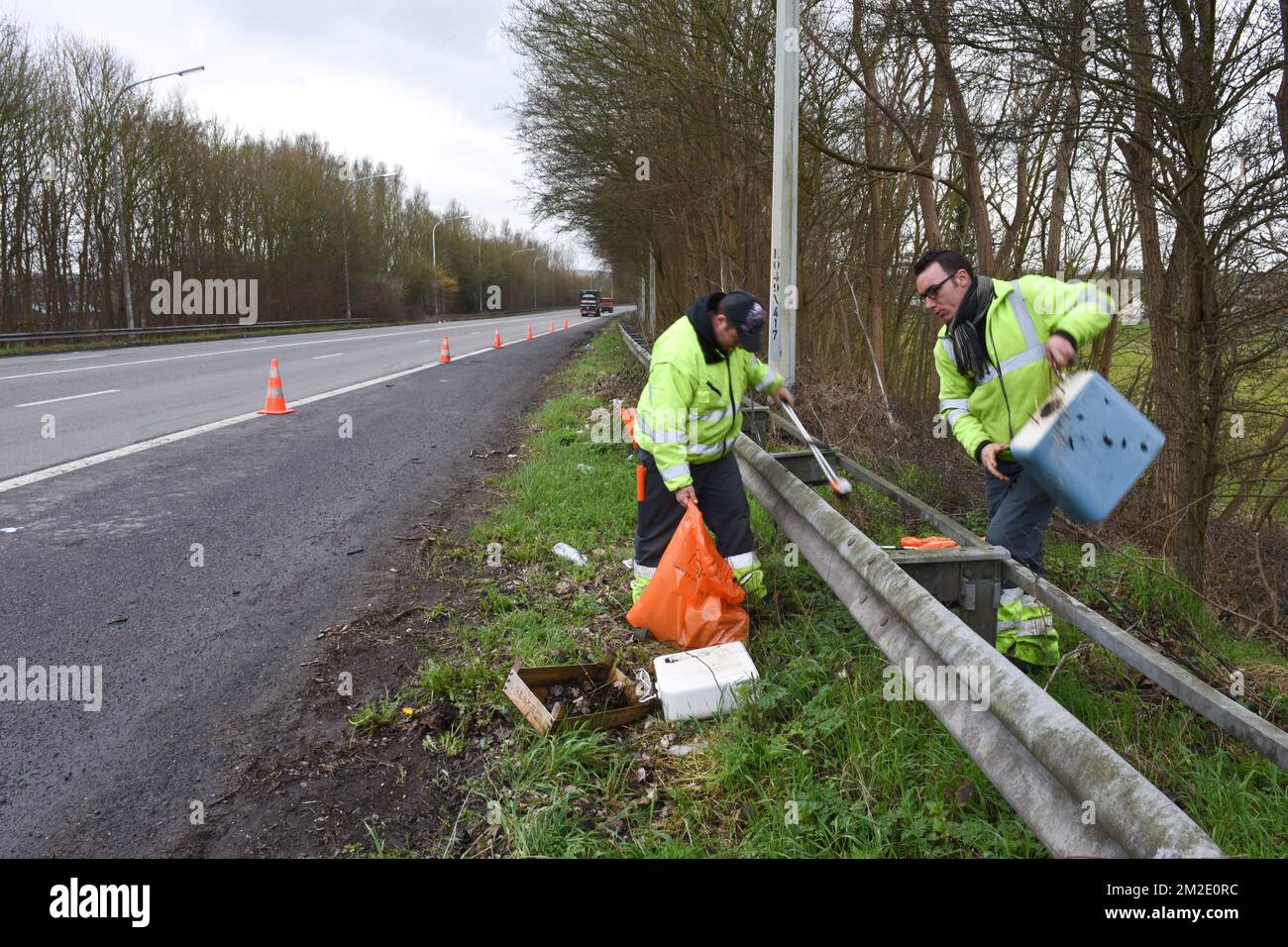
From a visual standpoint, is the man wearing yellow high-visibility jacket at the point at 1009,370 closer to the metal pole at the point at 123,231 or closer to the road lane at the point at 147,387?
→ the road lane at the point at 147,387

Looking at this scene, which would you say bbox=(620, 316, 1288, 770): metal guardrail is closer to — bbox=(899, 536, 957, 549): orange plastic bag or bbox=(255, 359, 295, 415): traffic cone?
bbox=(899, 536, 957, 549): orange plastic bag

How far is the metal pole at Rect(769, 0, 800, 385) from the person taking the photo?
7211mm

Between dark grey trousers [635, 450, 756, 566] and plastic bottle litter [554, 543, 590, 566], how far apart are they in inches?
26.1

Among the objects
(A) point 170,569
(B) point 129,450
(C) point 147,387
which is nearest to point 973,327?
(A) point 170,569

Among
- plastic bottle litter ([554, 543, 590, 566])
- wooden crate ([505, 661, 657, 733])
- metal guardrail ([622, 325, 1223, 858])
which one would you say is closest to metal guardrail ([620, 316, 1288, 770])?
metal guardrail ([622, 325, 1223, 858])

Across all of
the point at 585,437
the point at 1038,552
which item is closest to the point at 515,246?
the point at 585,437

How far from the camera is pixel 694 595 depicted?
4180 millimetres

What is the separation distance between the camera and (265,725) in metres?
3.42

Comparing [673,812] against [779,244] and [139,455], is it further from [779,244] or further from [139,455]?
[139,455]

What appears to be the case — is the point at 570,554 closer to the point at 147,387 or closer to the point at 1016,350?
the point at 1016,350

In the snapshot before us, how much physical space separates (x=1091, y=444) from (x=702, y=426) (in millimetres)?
1971

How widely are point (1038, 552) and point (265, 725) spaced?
3506mm
